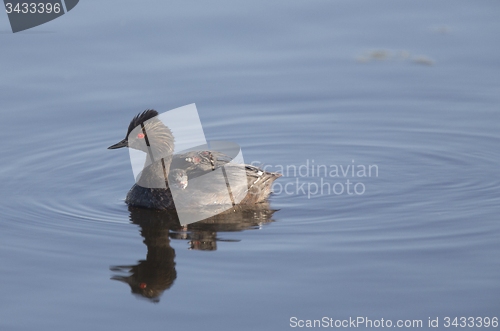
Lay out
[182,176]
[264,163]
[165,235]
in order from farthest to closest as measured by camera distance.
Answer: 1. [264,163]
2. [182,176]
3. [165,235]

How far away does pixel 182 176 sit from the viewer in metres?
8.32

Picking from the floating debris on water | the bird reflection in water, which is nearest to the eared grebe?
the bird reflection in water

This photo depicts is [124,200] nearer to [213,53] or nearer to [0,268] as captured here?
[0,268]

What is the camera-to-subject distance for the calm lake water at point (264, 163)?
5.93m

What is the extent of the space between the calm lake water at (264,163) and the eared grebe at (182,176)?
318 mm

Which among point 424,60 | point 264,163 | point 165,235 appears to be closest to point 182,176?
point 165,235

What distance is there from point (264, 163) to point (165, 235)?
9.12ft

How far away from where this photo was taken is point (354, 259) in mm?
6523

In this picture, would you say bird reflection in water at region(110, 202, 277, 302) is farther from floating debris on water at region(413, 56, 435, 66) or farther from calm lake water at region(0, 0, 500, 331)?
floating debris on water at region(413, 56, 435, 66)

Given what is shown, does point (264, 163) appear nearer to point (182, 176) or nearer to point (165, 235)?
point (182, 176)

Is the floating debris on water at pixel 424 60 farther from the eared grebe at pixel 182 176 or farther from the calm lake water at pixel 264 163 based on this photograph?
the eared grebe at pixel 182 176

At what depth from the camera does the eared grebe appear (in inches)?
324

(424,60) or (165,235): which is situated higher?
(424,60)

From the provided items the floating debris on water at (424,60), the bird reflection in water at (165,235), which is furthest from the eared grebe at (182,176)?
the floating debris on water at (424,60)
